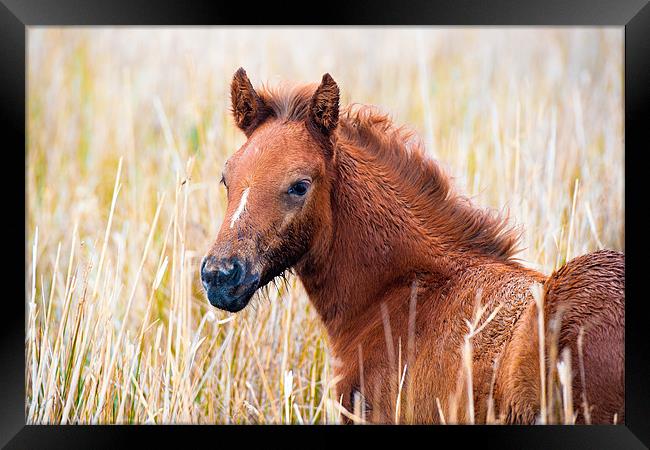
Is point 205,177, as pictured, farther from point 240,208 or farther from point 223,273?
point 223,273

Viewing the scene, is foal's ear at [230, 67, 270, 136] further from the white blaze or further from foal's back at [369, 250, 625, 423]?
foal's back at [369, 250, 625, 423]

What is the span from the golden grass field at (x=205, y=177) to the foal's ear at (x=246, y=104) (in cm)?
43

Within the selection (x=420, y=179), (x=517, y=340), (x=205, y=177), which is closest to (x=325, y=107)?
(x=420, y=179)

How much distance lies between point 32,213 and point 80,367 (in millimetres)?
2005

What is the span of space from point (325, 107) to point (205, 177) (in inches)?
86.0

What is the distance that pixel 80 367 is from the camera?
161 inches

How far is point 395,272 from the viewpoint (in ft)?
13.1

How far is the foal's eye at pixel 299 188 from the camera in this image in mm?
3732

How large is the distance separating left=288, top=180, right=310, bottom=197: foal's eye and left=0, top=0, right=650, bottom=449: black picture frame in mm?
822

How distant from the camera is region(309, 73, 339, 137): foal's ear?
380 cm

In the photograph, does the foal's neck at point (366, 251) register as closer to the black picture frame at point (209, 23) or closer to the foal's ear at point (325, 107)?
the foal's ear at point (325, 107)

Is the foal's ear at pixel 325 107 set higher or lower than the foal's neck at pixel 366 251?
higher

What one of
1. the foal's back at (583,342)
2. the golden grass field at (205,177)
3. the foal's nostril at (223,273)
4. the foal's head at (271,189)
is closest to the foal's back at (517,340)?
the foal's back at (583,342)
